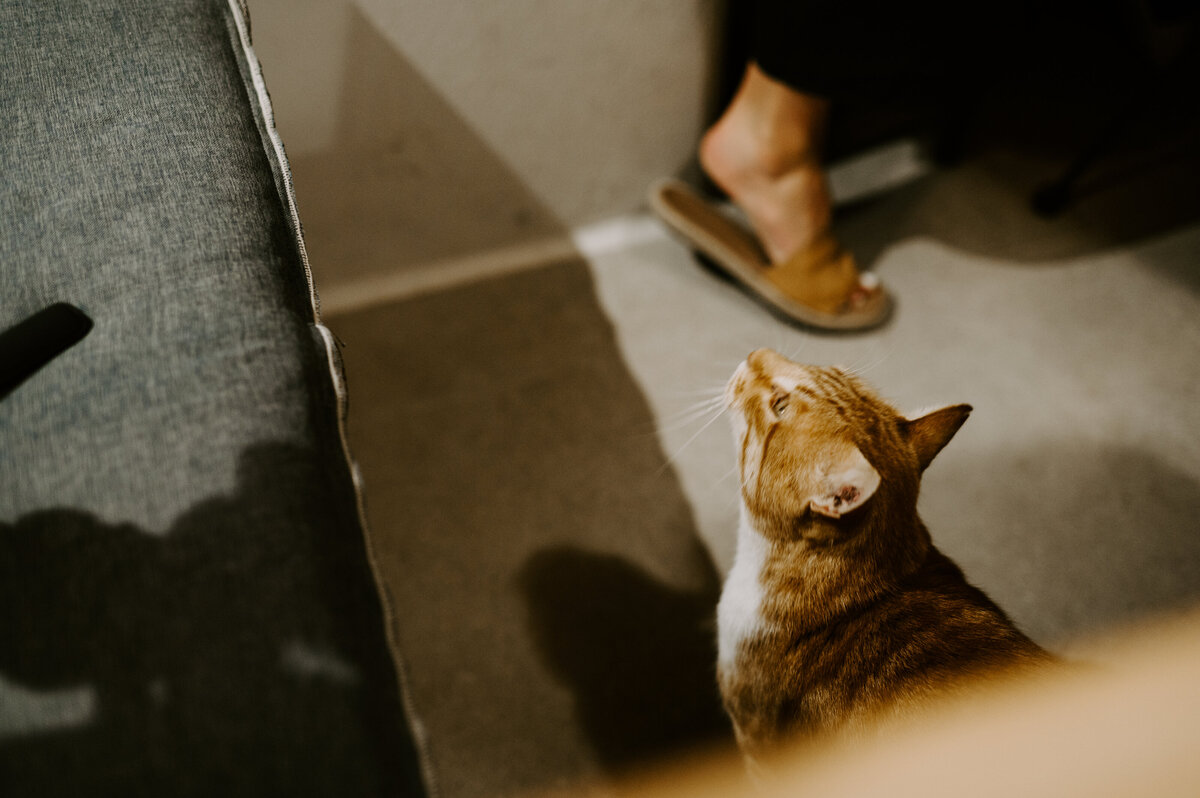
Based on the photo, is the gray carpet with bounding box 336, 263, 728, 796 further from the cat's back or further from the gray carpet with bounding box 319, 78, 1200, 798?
the cat's back

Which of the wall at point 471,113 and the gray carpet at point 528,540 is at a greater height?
the wall at point 471,113

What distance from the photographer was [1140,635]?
0.90 metres

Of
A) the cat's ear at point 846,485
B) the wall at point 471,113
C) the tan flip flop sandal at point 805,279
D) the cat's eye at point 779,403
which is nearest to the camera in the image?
the cat's ear at point 846,485

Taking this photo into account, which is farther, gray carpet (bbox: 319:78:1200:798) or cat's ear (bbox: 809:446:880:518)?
gray carpet (bbox: 319:78:1200:798)

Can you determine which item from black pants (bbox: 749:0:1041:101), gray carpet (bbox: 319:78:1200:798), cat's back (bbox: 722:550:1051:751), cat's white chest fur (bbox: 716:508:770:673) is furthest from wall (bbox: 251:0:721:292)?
cat's back (bbox: 722:550:1051:751)

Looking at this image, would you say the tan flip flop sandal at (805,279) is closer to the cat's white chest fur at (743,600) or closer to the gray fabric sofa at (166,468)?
the cat's white chest fur at (743,600)

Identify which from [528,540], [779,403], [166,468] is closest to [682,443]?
Result: [528,540]

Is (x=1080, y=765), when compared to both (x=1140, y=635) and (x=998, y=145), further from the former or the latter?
(x=998, y=145)

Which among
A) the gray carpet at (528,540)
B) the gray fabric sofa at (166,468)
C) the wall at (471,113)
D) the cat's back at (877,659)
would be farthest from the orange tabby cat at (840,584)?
the wall at (471,113)

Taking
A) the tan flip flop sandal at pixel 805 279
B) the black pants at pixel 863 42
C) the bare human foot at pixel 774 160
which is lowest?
the tan flip flop sandal at pixel 805 279

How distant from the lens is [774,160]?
3.56 ft

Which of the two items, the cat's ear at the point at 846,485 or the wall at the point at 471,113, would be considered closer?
the cat's ear at the point at 846,485

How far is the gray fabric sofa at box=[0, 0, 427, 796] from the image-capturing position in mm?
380

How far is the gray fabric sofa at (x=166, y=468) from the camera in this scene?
0.38 meters
